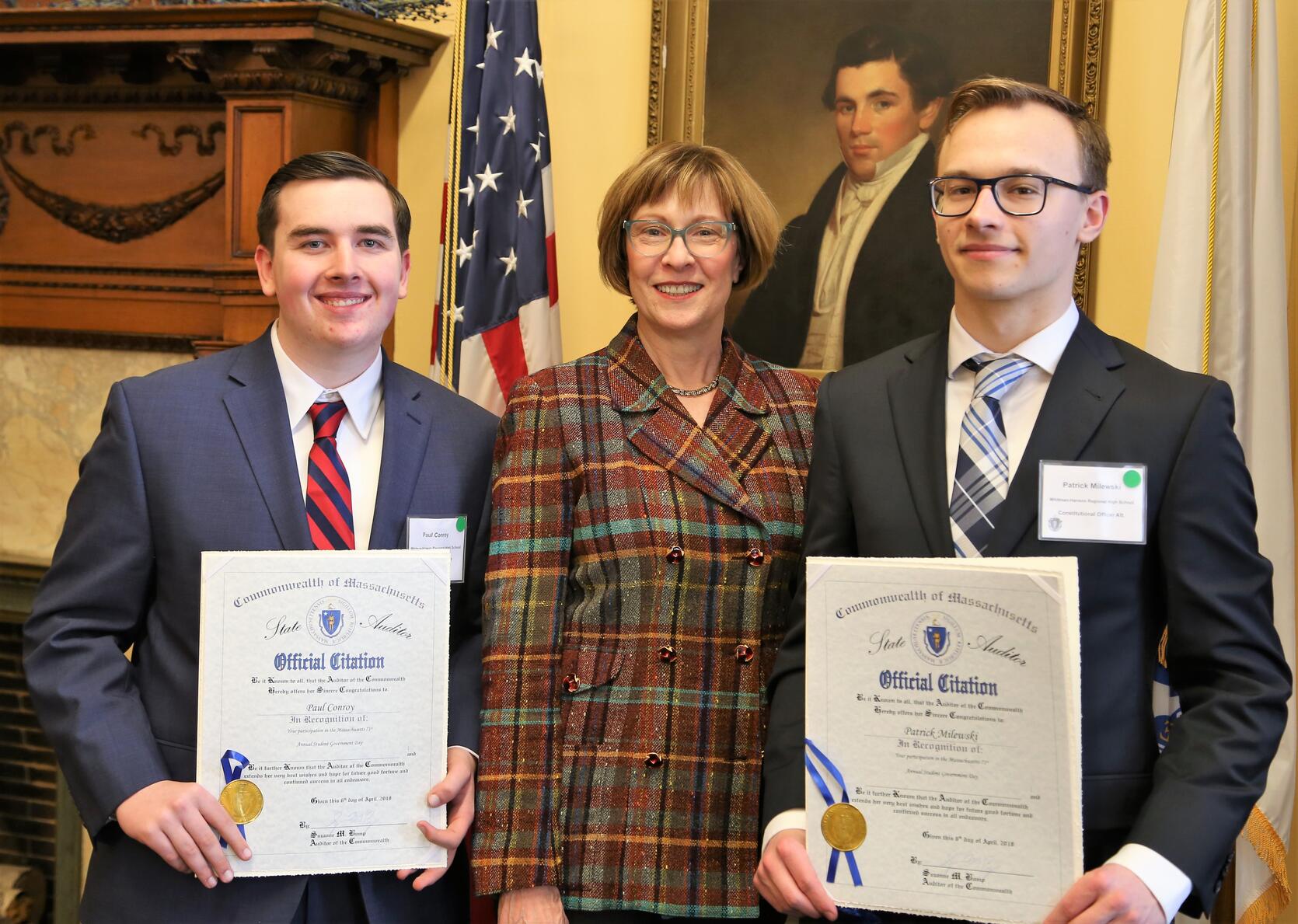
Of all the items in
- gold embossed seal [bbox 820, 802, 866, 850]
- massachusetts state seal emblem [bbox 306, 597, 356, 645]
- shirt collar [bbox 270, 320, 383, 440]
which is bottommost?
gold embossed seal [bbox 820, 802, 866, 850]

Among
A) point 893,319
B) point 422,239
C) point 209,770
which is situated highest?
point 422,239

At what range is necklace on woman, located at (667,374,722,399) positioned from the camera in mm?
2402

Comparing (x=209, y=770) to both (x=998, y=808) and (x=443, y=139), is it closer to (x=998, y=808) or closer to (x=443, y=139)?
(x=998, y=808)

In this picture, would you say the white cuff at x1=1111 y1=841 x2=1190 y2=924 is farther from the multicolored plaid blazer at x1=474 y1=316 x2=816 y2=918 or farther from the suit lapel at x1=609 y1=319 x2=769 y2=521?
the suit lapel at x1=609 y1=319 x2=769 y2=521

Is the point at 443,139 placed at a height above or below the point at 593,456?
above

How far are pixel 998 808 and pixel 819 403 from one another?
0.73m

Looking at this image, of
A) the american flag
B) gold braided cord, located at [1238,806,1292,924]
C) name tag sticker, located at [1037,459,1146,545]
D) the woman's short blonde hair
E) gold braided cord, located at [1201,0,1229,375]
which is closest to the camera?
name tag sticker, located at [1037,459,1146,545]

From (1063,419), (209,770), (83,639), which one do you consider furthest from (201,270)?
(1063,419)

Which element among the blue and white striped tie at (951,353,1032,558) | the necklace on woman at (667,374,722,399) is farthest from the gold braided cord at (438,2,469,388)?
the blue and white striped tie at (951,353,1032,558)

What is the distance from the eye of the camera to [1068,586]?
5.41 feet

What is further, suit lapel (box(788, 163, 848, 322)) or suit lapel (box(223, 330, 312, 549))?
suit lapel (box(788, 163, 848, 322))

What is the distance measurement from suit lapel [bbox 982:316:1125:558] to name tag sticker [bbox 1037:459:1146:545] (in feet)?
0.10

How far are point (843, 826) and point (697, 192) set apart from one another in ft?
4.01

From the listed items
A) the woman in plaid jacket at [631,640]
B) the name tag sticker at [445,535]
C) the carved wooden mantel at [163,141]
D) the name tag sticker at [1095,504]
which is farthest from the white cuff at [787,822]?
the carved wooden mantel at [163,141]
